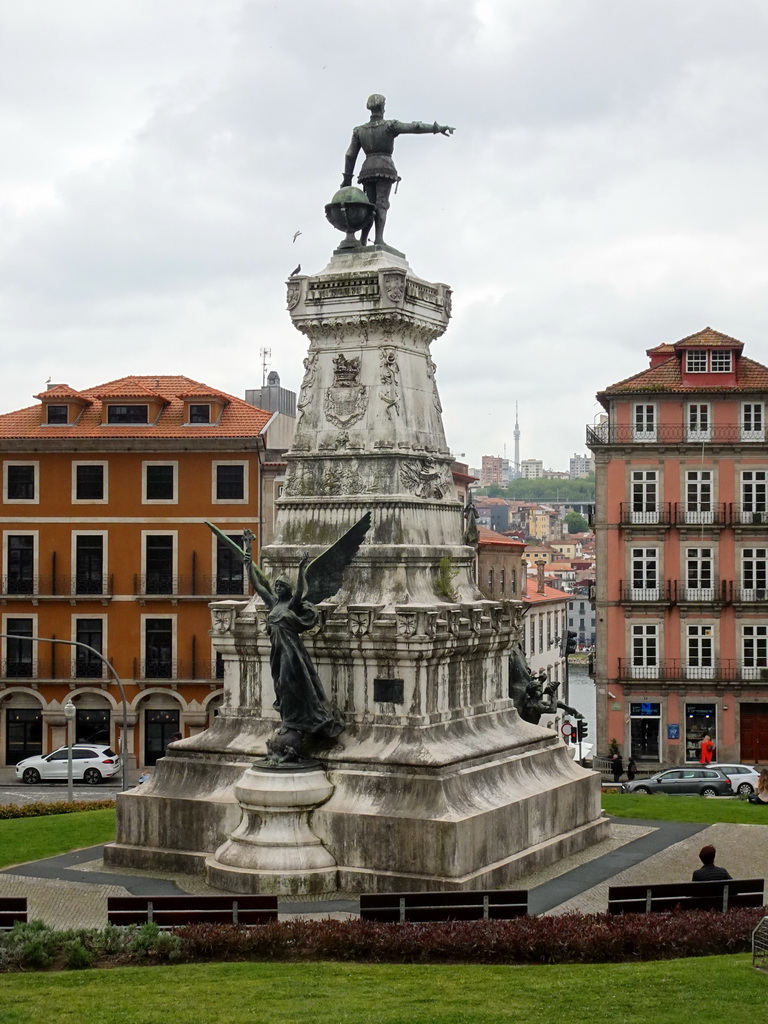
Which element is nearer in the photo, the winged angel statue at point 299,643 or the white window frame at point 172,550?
the winged angel statue at point 299,643

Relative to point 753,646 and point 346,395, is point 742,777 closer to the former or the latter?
point 753,646

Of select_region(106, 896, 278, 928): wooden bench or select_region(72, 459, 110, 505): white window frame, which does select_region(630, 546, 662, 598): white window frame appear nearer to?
select_region(72, 459, 110, 505): white window frame

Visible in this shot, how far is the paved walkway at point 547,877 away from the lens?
21.6 metres

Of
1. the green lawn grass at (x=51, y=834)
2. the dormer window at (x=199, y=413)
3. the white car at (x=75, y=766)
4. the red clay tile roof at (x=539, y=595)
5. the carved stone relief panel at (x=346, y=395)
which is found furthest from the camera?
the red clay tile roof at (x=539, y=595)

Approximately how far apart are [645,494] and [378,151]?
27214 mm

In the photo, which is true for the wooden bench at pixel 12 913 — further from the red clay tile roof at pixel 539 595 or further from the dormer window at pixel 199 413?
the red clay tile roof at pixel 539 595

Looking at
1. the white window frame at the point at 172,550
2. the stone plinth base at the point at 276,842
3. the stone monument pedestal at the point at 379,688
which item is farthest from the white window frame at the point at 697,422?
the stone plinth base at the point at 276,842

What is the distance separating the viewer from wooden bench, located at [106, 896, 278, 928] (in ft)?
61.3

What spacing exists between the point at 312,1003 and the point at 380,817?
7447 mm

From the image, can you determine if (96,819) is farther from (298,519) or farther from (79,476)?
(79,476)

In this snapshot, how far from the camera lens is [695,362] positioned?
52.2m

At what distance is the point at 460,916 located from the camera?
19.1 meters

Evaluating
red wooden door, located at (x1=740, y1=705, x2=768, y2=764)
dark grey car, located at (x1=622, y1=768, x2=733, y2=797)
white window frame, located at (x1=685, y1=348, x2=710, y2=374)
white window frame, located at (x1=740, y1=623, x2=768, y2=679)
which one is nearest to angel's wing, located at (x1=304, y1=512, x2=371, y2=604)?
dark grey car, located at (x1=622, y1=768, x2=733, y2=797)

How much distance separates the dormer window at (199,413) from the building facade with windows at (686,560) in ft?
44.1
